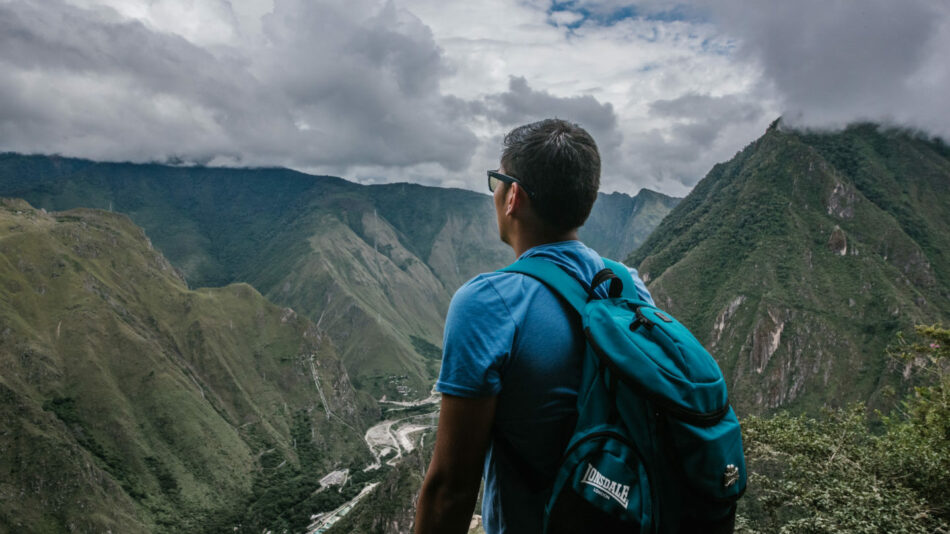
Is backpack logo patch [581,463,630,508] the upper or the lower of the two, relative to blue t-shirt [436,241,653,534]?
lower

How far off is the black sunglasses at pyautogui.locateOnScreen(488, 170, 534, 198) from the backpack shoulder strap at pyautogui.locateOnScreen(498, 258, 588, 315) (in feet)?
1.52

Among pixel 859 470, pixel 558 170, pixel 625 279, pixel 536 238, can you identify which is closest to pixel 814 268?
pixel 859 470

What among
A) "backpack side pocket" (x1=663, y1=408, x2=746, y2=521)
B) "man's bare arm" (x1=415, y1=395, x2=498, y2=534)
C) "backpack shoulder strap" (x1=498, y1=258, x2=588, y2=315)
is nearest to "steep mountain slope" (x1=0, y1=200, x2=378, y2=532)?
"man's bare arm" (x1=415, y1=395, x2=498, y2=534)

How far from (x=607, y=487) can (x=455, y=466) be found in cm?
68

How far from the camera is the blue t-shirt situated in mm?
2098

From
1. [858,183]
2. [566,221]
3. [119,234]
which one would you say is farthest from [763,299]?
[119,234]

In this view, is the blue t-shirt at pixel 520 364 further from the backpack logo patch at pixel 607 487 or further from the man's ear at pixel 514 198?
the man's ear at pixel 514 198

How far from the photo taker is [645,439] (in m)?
2.06

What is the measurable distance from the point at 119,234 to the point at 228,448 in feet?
310

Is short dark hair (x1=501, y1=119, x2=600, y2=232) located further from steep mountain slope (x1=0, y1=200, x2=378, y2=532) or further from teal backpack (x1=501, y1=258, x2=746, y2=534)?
steep mountain slope (x1=0, y1=200, x2=378, y2=532)

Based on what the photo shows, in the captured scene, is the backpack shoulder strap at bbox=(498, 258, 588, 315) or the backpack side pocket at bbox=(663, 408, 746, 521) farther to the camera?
the backpack shoulder strap at bbox=(498, 258, 588, 315)

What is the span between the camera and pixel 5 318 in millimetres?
117125

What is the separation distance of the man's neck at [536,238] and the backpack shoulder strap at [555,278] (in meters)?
0.34

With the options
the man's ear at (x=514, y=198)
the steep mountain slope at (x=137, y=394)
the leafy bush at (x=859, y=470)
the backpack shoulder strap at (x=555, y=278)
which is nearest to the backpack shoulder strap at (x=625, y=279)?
the backpack shoulder strap at (x=555, y=278)
